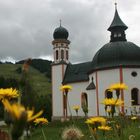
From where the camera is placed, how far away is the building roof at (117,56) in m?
Answer: 45.1

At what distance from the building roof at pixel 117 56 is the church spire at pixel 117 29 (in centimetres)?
353

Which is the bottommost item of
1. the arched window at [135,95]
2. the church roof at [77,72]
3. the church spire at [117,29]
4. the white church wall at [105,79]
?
the arched window at [135,95]

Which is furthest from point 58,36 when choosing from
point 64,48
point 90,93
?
point 90,93

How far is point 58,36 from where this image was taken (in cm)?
6209

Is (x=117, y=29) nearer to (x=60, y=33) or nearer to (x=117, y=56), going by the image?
(x=117, y=56)

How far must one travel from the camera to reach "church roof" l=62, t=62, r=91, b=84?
54.0m

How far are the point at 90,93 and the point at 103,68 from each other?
14.0ft

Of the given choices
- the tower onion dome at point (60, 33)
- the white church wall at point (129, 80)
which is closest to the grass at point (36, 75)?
the tower onion dome at point (60, 33)

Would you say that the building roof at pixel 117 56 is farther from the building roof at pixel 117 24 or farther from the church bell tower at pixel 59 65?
the church bell tower at pixel 59 65

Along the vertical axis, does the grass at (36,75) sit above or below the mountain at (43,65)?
below

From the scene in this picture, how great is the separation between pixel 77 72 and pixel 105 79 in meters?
11.1

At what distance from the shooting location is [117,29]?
171 feet

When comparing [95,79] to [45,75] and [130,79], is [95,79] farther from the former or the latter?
[45,75]

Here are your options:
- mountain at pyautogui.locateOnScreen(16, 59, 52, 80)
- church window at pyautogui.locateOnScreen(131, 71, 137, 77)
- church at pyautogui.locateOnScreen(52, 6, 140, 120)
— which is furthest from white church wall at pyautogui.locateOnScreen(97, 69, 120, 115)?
mountain at pyautogui.locateOnScreen(16, 59, 52, 80)
